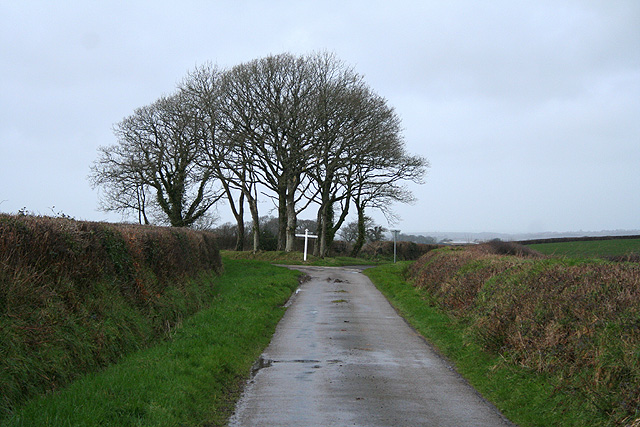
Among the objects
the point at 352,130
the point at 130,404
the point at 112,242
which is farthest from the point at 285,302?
the point at 352,130

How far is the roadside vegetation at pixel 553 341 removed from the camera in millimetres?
6152

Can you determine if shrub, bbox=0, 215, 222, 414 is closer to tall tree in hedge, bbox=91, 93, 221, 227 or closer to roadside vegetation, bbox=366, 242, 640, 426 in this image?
roadside vegetation, bbox=366, 242, 640, 426

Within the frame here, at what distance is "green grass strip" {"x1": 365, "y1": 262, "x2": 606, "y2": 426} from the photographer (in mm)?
6422

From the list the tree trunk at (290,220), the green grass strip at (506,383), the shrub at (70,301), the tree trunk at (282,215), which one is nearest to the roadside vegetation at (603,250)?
the green grass strip at (506,383)

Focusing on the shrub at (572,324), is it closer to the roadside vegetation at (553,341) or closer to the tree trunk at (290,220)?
the roadside vegetation at (553,341)

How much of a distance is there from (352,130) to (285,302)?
75.2 ft

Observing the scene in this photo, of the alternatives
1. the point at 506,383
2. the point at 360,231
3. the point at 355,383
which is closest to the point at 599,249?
the point at 506,383

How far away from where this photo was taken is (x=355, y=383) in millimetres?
8086

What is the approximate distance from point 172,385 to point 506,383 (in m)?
4.61

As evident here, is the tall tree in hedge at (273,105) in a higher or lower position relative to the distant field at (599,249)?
higher

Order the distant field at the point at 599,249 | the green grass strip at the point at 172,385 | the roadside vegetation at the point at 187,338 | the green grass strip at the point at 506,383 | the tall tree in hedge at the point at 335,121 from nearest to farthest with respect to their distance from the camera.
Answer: the green grass strip at the point at 172,385 < the roadside vegetation at the point at 187,338 < the green grass strip at the point at 506,383 < the distant field at the point at 599,249 < the tall tree in hedge at the point at 335,121

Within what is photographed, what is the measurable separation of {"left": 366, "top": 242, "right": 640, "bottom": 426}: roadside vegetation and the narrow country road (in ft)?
1.59

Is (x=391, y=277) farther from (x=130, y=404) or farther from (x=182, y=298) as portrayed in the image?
(x=130, y=404)

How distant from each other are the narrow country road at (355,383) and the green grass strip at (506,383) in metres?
0.25
